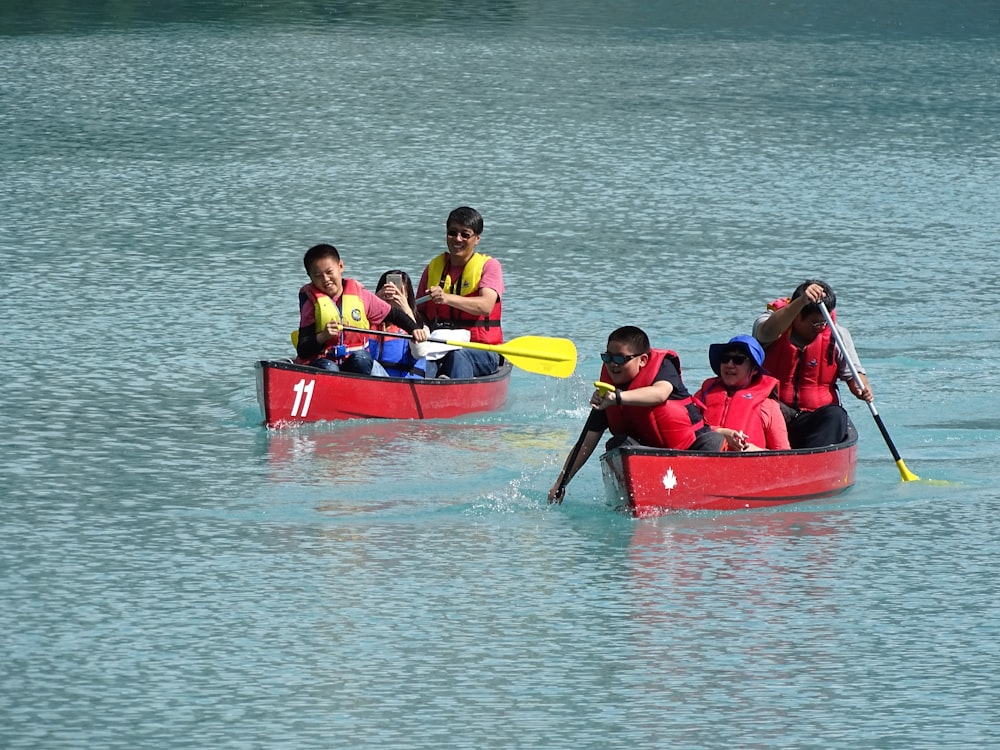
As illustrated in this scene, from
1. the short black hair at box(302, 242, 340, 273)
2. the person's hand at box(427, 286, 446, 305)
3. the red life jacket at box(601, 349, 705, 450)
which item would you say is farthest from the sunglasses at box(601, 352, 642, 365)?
the person's hand at box(427, 286, 446, 305)

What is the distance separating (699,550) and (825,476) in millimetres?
931

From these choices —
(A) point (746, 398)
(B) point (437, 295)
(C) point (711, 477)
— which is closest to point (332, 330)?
(B) point (437, 295)

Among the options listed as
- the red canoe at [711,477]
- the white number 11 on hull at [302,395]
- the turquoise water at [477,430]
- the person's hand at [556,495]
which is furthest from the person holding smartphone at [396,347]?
the red canoe at [711,477]

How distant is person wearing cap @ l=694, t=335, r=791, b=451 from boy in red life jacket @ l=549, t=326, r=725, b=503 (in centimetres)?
18

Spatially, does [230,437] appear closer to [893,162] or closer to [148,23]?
[893,162]

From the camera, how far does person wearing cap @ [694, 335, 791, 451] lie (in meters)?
7.84

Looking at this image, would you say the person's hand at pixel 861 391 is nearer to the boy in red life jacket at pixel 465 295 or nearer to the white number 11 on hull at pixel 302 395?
the boy in red life jacket at pixel 465 295

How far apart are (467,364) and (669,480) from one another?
2577mm

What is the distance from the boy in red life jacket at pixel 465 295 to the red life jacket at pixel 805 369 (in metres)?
2.02

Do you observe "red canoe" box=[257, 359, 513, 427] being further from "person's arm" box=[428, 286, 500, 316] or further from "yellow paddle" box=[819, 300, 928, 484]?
"yellow paddle" box=[819, 300, 928, 484]

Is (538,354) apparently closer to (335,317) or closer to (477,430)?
(477,430)

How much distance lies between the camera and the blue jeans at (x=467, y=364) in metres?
9.89

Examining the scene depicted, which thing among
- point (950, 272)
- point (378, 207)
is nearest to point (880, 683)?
point (950, 272)

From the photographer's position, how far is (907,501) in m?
8.16
